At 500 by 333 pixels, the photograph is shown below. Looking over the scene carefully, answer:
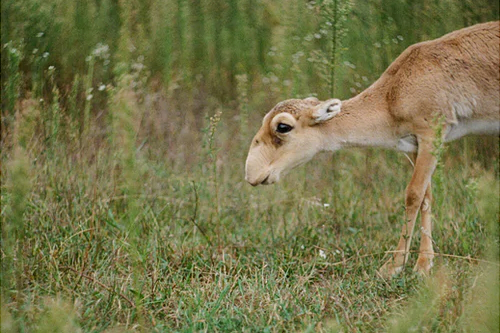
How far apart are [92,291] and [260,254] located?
1.45 m

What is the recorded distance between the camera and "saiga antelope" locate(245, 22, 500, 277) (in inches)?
179

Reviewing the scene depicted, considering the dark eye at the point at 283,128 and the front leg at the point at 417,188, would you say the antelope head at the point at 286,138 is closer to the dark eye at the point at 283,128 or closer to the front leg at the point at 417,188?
the dark eye at the point at 283,128

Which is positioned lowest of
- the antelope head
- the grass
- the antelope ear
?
the grass

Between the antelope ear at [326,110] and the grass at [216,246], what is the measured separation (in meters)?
0.75

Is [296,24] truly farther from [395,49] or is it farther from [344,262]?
[344,262]

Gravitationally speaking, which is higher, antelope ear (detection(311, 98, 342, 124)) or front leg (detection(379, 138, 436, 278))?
antelope ear (detection(311, 98, 342, 124))

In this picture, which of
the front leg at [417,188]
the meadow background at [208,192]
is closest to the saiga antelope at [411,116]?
the front leg at [417,188]

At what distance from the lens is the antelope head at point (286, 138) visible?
15.7ft

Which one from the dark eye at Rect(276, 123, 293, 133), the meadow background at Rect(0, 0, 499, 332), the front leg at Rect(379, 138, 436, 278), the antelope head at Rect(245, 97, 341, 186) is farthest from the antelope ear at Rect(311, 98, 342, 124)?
the front leg at Rect(379, 138, 436, 278)

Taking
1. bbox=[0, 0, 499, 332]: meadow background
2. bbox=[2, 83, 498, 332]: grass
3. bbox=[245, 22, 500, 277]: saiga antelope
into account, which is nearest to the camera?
bbox=[2, 83, 498, 332]: grass

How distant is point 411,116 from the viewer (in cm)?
463

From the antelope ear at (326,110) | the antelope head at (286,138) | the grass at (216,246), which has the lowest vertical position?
the grass at (216,246)

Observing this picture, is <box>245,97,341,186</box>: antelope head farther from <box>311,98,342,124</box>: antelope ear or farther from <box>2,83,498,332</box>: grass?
<box>2,83,498,332</box>: grass

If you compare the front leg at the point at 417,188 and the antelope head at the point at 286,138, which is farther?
the antelope head at the point at 286,138
